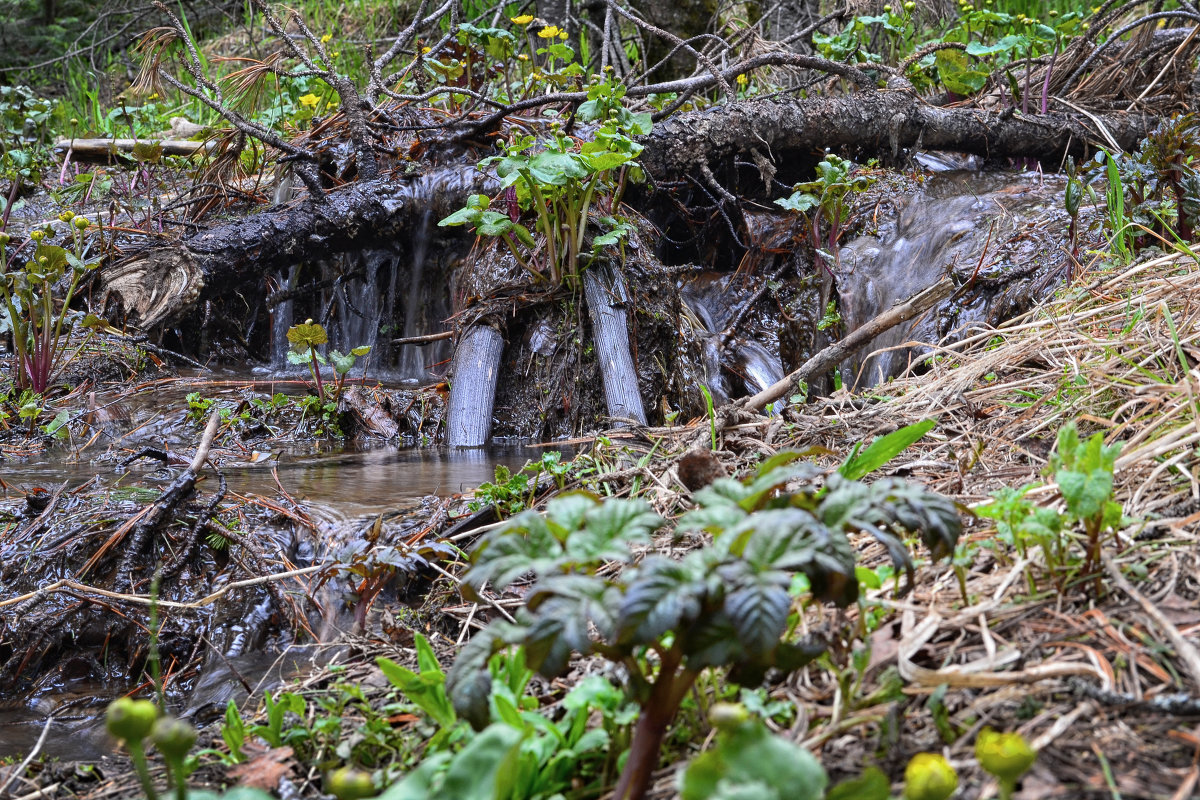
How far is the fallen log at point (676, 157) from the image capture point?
4191mm

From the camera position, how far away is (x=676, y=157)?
14.6 feet

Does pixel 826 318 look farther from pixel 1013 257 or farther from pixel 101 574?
pixel 101 574

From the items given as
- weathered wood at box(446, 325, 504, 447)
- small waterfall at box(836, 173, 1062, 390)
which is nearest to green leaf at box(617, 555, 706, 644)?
weathered wood at box(446, 325, 504, 447)

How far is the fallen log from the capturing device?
13.8 ft

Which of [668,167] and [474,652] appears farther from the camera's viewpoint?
[668,167]

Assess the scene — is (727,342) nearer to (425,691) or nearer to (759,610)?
(425,691)

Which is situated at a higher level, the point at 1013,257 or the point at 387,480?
the point at 1013,257

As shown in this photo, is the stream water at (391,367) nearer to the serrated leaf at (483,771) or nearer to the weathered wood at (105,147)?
the serrated leaf at (483,771)

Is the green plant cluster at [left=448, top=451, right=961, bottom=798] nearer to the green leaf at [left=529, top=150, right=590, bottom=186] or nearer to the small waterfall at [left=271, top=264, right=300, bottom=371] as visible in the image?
the green leaf at [left=529, top=150, right=590, bottom=186]

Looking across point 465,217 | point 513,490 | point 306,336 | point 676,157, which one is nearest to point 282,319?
point 306,336

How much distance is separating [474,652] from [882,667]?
534 millimetres

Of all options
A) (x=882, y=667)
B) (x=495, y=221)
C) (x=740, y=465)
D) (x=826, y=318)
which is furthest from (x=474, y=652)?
(x=826, y=318)

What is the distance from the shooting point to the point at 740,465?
200 centimetres

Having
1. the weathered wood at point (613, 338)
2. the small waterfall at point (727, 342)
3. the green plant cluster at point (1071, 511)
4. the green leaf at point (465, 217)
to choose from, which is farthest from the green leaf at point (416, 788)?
the small waterfall at point (727, 342)
